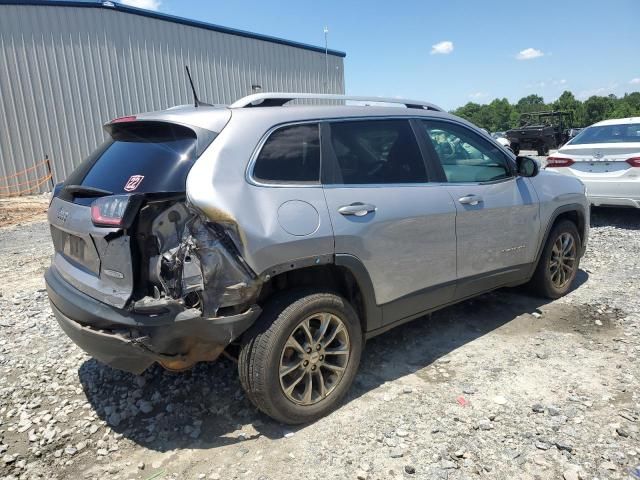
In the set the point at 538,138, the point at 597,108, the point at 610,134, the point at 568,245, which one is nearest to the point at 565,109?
the point at 597,108

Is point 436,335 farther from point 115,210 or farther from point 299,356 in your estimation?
point 115,210

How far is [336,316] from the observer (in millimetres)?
2926

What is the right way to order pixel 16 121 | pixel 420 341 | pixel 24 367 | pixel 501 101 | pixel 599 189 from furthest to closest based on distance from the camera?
pixel 501 101
pixel 16 121
pixel 599 189
pixel 420 341
pixel 24 367

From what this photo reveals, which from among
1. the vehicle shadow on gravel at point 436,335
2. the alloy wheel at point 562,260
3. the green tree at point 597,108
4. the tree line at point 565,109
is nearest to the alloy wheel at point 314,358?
the vehicle shadow on gravel at point 436,335

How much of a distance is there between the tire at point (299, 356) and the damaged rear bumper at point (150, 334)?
146mm

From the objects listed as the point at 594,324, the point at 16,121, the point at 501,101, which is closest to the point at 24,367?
the point at 594,324

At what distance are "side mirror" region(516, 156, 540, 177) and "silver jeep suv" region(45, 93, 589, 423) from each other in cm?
77

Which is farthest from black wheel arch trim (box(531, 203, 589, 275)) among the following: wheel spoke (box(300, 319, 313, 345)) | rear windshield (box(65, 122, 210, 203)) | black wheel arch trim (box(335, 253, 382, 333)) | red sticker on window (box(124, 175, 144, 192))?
red sticker on window (box(124, 175, 144, 192))

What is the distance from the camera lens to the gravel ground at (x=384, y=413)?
8.40ft

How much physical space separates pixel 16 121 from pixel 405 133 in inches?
518

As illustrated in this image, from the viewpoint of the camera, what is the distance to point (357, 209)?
294 cm

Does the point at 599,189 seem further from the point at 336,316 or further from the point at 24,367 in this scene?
the point at 24,367

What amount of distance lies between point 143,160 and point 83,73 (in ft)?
43.3

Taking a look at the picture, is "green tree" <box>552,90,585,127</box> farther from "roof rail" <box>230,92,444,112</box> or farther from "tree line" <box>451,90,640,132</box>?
"roof rail" <box>230,92,444,112</box>
